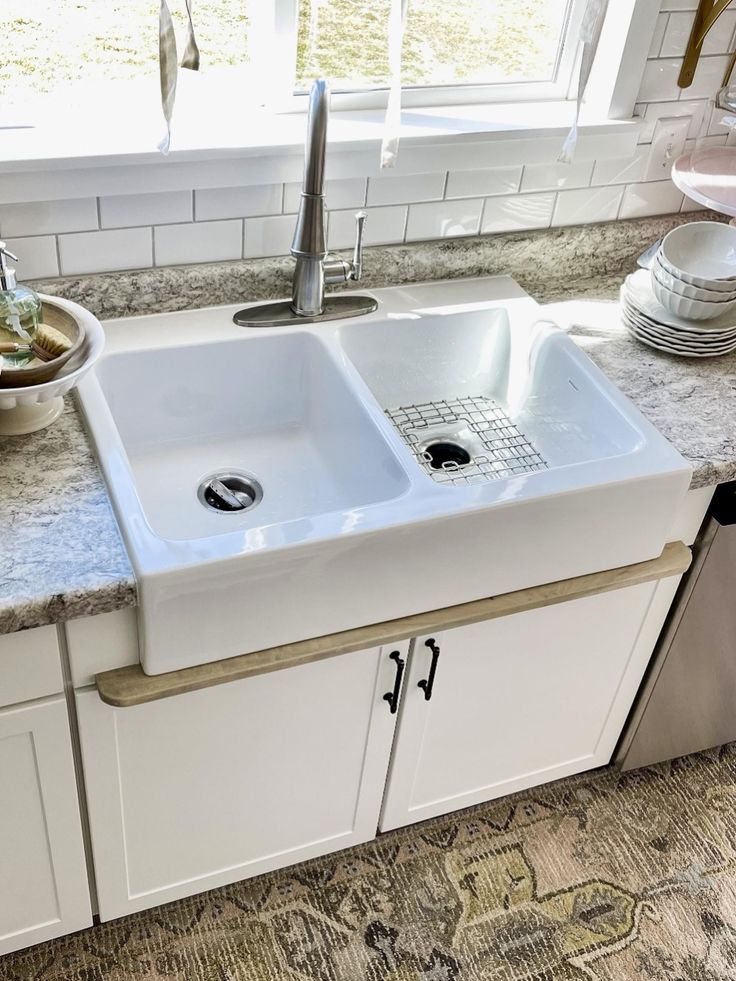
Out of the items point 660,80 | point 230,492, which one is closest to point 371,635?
point 230,492

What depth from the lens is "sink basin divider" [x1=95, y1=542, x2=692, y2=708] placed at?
1.32m

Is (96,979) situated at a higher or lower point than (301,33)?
lower

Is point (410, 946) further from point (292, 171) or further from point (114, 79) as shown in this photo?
point (114, 79)

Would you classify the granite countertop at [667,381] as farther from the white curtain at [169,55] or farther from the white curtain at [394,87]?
the white curtain at [169,55]

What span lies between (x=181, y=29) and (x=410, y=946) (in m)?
1.58

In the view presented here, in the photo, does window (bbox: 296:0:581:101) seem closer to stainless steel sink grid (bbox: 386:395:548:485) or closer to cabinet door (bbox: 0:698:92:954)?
stainless steel sink grid (bbox: 386:395:548:485)

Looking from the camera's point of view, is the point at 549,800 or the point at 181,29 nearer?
the point at 181,29

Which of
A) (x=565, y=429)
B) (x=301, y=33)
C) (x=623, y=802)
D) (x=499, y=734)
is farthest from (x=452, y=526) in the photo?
(x=623, y=802)

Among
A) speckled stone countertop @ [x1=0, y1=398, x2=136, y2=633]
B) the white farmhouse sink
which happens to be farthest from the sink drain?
speckled stone countertop @ [x1=0, y1=398, x2=136, y2=633]

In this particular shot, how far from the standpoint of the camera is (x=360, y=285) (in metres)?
1.81

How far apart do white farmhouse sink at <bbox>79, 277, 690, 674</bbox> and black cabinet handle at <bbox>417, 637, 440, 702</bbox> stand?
0.10 metres

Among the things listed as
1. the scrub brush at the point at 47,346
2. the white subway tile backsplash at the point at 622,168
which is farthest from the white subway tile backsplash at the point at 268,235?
the white subway tile backsplash at the point at 622,168

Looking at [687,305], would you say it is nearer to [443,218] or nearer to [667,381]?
[667,381]

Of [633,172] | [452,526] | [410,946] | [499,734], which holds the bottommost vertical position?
[410,946]
